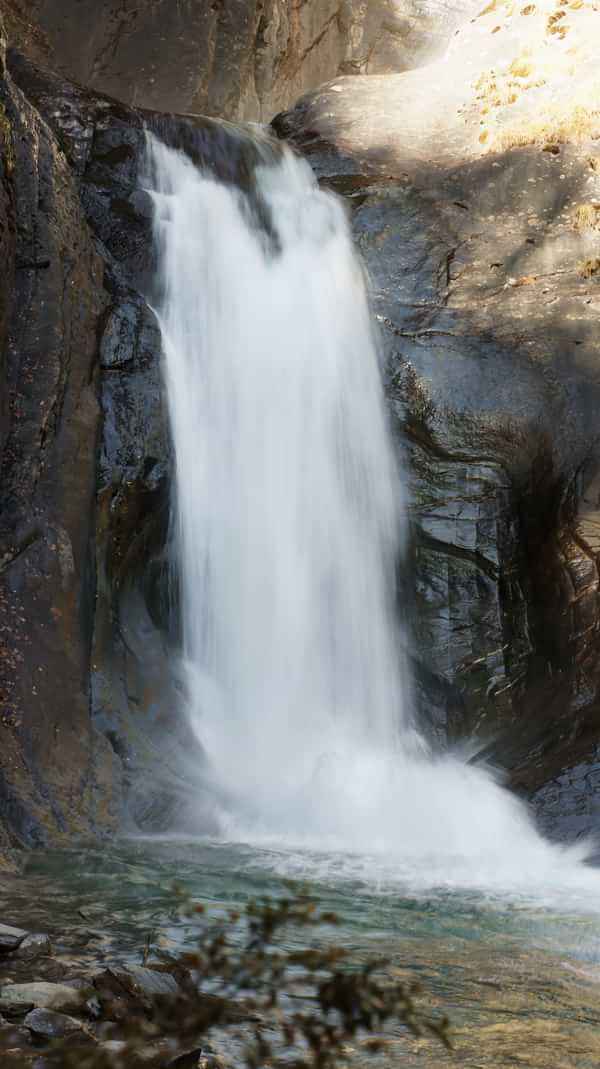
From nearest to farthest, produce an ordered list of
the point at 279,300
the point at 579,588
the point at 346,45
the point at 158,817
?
the point at 158,817 < the point at 579,588 < the point at 279,300 < the point at 346,45

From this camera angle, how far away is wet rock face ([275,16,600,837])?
361 inches

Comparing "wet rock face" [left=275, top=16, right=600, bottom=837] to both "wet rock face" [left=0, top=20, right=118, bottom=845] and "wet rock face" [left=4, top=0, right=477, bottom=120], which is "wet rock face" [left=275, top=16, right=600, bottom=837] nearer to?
"wet rock face" [left=0, top=20, right=118, bottom=845]

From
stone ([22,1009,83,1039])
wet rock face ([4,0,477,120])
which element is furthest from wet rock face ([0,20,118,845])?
wet rock face ([4,0,477,120])

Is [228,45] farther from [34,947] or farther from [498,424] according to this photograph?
[34,947]

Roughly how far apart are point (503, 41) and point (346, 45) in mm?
4394

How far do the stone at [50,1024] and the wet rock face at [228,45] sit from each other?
15417 millimetres

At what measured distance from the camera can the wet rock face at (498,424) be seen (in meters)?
9.16

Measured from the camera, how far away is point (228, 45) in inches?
671

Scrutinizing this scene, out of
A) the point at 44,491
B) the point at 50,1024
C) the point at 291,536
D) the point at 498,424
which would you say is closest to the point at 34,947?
the point at 50,1024

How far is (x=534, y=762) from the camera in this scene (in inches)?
335

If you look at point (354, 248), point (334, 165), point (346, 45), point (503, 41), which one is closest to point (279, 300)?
point (354, 248)

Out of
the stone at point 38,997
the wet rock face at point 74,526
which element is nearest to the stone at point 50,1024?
the stone at point 38,997

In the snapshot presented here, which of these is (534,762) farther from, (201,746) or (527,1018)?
(527,1018)

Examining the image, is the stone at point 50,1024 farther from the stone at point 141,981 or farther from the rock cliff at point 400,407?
the rock cliff at point 400,407
